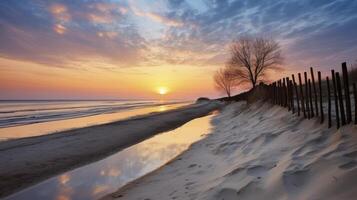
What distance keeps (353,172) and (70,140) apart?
46.9ft

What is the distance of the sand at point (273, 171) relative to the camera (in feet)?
14.8

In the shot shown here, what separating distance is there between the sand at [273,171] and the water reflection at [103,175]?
688 mm

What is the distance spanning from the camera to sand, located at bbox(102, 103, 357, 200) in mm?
4496

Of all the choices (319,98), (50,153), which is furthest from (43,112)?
(319,98)

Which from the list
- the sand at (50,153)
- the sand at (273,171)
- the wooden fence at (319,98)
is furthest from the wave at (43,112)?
the wooden fence at (319,98)

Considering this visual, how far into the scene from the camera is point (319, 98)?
10.9 metres

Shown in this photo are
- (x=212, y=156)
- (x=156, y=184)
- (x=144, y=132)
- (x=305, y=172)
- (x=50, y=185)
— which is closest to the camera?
(x=305, y=172)

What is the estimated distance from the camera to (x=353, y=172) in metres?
4.22

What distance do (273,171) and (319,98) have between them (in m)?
6.62

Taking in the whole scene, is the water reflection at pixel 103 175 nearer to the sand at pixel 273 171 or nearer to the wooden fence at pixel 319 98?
the sand at pixel 273 171

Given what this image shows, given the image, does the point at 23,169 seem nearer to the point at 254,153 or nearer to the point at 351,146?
the point at 254,153

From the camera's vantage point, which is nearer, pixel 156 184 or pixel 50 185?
pixel 156 184

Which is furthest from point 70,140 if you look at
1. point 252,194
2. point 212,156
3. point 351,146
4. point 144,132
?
point 351,146

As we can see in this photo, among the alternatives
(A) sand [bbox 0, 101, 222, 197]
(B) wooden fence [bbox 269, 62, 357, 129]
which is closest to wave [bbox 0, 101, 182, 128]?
(A) sand [bbox 0, 101, 222, 197]
